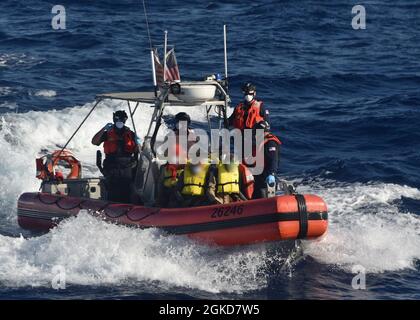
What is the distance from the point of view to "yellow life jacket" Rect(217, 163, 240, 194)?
11.3 m

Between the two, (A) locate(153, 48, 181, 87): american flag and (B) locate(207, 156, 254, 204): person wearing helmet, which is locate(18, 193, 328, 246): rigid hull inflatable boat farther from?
(A) locate(153, 48, 181, 87): american flag

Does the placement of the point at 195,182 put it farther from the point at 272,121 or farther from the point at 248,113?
the point at 272,121

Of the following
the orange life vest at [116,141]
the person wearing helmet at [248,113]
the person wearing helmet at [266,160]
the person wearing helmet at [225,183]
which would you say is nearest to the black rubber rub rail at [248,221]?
the person wearing helmet at [225,183]

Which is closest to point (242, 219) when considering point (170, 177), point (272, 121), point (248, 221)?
point (248, 221)

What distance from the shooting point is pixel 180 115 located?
11656mm

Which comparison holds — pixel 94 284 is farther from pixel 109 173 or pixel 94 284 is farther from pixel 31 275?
pixel 109 173

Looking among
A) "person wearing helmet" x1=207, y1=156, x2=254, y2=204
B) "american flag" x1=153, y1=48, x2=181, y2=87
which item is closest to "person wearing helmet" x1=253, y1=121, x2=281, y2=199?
"person wearing helmet" x1=207, y1=156, x2=254, y2=204

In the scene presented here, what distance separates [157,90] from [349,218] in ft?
10.8

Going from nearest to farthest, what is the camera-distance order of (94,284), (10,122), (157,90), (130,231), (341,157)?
(94,284), (130,231), (157,90), (341,157), (10,122)

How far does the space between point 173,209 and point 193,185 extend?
1.18 feet

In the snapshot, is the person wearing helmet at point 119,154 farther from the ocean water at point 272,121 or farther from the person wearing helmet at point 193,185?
the person wearing helmet at point 193,185

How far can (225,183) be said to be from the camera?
37.2 feet

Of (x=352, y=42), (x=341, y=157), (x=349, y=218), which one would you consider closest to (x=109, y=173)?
(x=349, y=218)

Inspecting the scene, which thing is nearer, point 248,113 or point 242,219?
point 242,219
